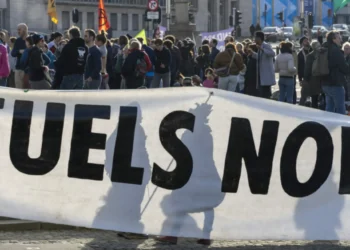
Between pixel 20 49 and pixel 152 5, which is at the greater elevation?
pixel 152 5

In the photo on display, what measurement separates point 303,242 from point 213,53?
17.1 meters

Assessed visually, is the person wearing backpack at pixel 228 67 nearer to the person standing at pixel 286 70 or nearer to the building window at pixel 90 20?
the person standing at pixel 286 70

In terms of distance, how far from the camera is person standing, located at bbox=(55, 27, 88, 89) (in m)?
15.5

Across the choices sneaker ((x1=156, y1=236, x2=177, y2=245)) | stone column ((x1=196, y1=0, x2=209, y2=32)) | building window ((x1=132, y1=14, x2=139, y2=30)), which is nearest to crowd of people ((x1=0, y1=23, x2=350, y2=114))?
sneaker ((x1=156, y1=236, x2=177, y2=245))

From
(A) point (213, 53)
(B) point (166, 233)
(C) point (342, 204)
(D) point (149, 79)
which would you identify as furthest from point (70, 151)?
(A) point (213, 53)

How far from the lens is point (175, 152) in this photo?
8.12 m

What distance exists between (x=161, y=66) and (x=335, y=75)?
5220 millimetres

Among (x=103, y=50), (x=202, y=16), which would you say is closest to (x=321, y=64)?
(x=103, y=50)

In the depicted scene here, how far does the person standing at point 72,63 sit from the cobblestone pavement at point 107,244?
6.39 meters

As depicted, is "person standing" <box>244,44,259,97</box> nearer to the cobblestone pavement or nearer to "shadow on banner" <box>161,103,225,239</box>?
the cobblestone pavement

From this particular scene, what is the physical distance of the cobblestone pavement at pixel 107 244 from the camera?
866 centimetres

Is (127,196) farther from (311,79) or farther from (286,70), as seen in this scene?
(286,70)

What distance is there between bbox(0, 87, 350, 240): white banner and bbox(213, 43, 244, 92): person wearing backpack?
457 inches

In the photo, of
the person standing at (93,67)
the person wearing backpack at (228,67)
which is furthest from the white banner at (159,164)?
the person wearing backpack at (228,67)
